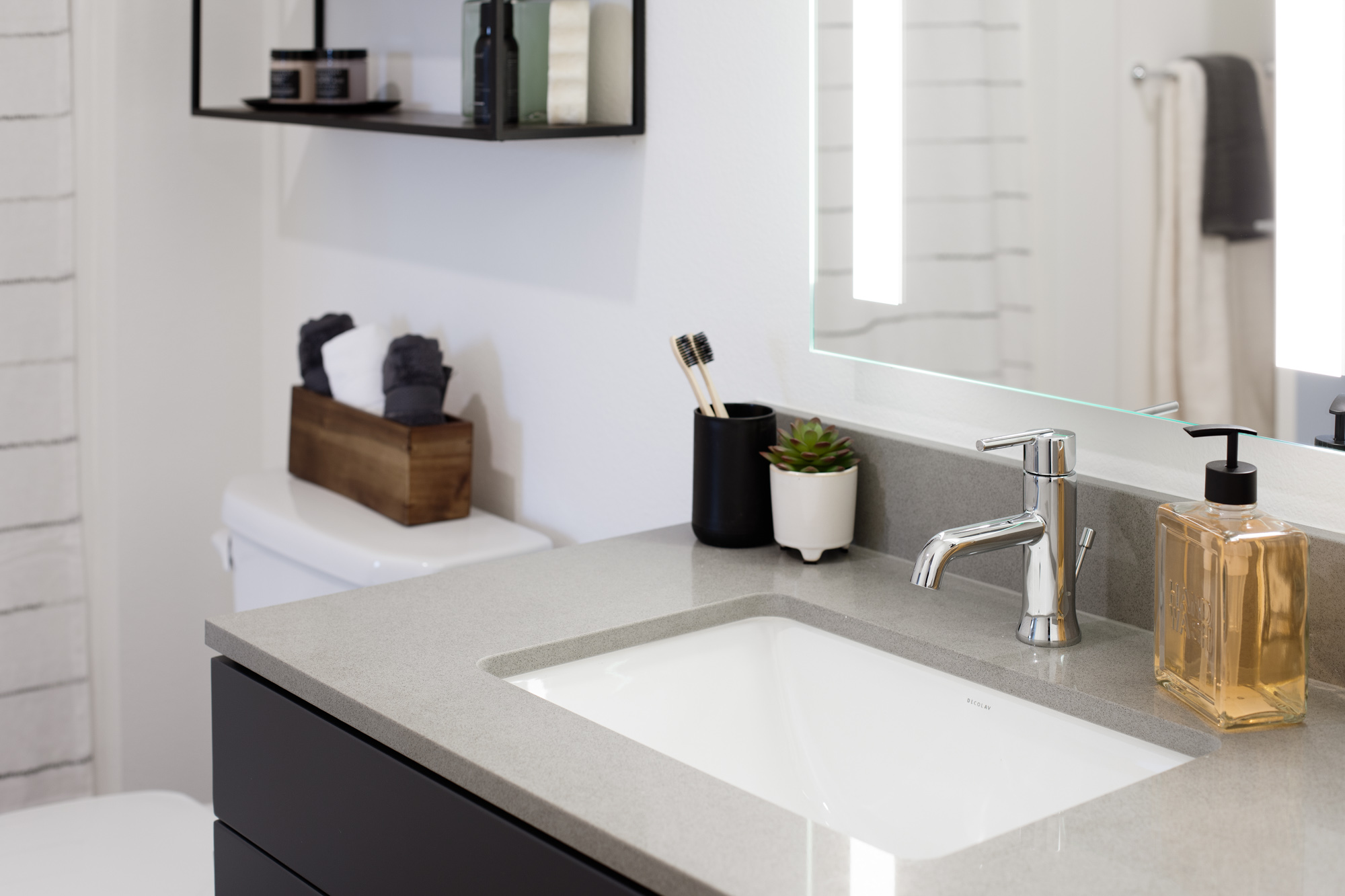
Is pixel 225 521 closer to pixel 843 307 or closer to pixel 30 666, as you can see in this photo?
pixel 30 666

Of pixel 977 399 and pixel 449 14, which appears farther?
pixel 449 14

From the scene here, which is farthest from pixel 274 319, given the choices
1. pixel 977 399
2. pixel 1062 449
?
pixel 1062 449

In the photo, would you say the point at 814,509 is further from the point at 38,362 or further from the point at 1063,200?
the point at 38,362

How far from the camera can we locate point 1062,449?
1.02m

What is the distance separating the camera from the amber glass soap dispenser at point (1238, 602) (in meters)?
0.86

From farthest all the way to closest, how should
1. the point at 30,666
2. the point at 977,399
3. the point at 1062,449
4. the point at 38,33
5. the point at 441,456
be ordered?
1. the point at 30,666
2. the point at 38,33
3. the point at 441,456
4. the point at 977,399
5. the point at 1062,449

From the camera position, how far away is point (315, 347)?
176 centimetres

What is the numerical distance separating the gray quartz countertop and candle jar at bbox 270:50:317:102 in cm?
80

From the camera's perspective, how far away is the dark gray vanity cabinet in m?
0.84

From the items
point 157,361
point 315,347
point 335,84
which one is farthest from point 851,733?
point 157,361

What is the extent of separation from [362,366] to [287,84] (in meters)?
0.39

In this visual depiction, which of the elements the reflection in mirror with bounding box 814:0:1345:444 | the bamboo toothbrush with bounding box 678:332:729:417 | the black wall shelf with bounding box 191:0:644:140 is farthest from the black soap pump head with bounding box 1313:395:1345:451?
the black wall shelf with bounding box 191:0:644:140

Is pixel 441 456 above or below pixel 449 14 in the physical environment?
below

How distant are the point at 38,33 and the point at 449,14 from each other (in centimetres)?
63
